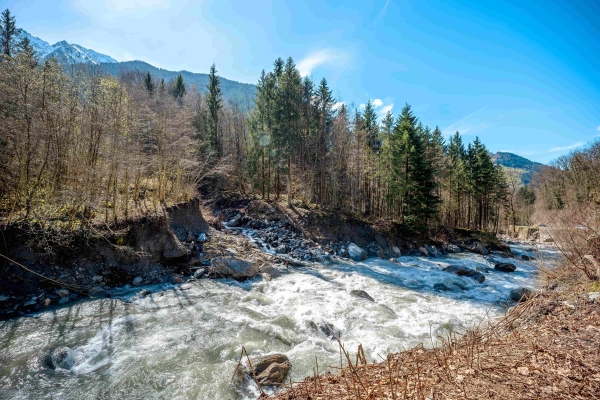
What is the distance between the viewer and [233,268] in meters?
12.2

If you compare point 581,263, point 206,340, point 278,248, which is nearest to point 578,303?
point 581,263

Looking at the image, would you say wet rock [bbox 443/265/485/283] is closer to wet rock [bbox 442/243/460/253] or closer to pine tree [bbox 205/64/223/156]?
wet rock [bbox 442/243/460/253]

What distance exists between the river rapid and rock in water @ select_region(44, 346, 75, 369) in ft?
0.40

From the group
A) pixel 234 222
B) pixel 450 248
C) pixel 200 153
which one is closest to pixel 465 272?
pixel 450 248

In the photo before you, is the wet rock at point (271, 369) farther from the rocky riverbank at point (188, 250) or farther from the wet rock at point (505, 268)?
the wet rock at point (505, 268)

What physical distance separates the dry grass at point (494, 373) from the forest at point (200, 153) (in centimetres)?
1170

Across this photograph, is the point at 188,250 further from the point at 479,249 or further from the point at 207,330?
Answer: the point at 479,249

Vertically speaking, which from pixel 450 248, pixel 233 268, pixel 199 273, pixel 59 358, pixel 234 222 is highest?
pixel 234 222

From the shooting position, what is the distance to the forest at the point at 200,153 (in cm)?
945

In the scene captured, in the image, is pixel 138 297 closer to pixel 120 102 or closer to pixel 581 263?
pixel 120 102

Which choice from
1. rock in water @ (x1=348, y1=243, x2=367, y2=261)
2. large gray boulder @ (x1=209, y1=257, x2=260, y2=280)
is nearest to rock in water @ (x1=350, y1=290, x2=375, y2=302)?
large gray boulder @ (x1=209, y1=257, x2=260, y2=280)

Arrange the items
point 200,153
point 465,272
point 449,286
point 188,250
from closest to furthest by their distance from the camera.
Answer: point 449,286, point 188,250, point 465,272, point 200,153

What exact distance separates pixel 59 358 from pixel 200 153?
21073mm

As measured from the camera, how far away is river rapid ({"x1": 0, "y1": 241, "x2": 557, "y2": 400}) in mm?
5301
